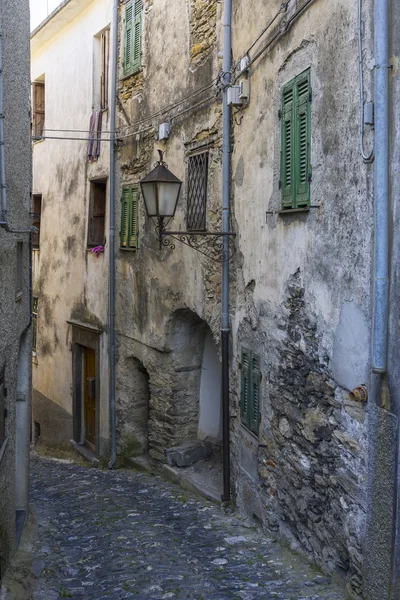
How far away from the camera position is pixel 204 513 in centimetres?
828

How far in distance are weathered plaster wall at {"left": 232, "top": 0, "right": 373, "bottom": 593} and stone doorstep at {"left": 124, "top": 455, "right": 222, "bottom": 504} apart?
3.79ft

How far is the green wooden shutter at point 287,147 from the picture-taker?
6246 mm

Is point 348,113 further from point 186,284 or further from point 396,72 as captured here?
point 186,284

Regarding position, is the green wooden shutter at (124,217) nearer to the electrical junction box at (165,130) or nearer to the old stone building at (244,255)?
the old stone building at (244,255)

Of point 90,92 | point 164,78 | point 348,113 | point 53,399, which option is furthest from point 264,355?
point 53,399

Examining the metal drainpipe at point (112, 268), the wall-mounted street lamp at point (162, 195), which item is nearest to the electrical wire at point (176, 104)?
the metal drainpipe at point (112, 268)

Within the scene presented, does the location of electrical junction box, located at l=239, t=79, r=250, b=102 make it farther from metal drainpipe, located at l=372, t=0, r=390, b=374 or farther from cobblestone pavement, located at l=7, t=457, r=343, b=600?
cobblestone pavement, located at l=7, t=457, r=343, b=600

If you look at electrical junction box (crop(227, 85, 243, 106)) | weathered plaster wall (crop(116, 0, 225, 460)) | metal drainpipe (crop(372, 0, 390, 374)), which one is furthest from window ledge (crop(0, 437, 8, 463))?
electrical junction box (crop(227, 85, 243, 106))

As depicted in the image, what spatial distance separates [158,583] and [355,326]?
277cm

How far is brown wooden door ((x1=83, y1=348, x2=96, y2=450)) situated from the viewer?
13.2m

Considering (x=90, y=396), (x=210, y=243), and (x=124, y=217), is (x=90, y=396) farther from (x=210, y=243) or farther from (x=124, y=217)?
(x=210, y=243)

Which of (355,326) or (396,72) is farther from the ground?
(396,72)

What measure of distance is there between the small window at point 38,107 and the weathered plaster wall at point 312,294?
27.8ft

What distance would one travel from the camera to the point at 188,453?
33.6ft
